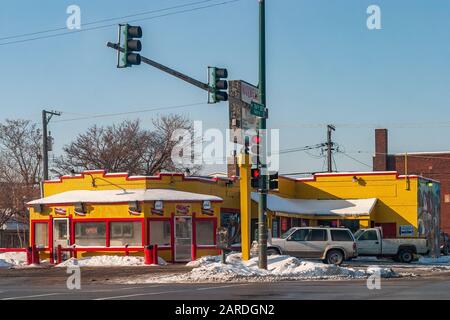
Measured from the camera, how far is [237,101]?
1036 inches

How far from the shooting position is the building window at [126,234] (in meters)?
39.3

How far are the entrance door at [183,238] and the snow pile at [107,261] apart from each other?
1.59 m

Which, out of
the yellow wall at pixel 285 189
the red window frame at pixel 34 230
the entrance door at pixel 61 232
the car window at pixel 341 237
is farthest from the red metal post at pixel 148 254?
the car window at pixel 341 237

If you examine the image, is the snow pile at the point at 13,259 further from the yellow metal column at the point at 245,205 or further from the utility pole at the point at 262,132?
the utility pole at the point at 262,132

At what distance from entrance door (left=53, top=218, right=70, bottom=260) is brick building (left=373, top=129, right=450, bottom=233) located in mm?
40285

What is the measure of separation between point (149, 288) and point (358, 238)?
19955 mm

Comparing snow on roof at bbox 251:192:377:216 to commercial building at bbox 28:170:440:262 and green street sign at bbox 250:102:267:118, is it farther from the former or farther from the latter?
green street sign at bbox 250:102:267:118

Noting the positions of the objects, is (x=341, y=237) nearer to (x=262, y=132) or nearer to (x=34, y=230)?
(x=262, y=132)

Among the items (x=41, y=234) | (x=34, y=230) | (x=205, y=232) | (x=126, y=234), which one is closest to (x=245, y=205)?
(x=205, y=232)

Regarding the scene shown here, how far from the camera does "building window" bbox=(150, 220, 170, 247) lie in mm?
39281

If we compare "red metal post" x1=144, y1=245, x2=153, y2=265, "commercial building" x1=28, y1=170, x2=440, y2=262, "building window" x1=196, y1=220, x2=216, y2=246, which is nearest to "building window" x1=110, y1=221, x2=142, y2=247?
"commercial building" x1=28, y1=170, x2=440, y2=262
